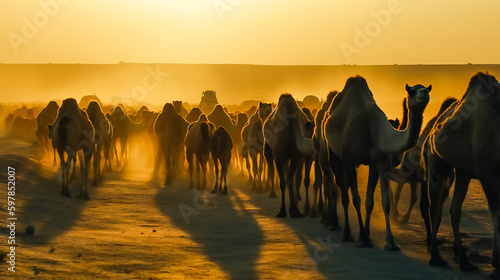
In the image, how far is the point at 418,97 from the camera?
9547 mm

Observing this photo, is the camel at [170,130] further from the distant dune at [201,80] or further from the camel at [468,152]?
the distant dune at [201,80]

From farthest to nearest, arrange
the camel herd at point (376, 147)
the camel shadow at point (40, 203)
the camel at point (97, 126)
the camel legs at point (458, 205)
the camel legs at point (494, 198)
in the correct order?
the camel at point (97, 126) → the camel shadow at point (40, 203) → the camel legs at point (458, 205) → the camel herd at point (376, 147) → the camel legs at point (494, 198)

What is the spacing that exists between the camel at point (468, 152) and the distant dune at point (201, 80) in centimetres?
12767

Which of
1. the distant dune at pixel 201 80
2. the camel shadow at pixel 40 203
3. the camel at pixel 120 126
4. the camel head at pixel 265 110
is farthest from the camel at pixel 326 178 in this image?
the distant dune at pixel 201 80

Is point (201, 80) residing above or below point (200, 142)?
above

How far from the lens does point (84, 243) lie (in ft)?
37.9

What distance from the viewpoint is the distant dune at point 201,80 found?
497ft

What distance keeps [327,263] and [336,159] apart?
8.76 feet

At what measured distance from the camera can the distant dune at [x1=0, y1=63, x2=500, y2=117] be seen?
15162 cm

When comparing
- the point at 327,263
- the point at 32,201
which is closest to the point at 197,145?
the point at 32,201

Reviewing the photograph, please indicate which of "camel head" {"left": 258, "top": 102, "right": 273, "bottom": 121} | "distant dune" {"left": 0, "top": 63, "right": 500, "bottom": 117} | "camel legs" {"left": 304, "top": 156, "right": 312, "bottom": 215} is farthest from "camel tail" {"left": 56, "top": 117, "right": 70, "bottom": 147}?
"distant dune" {"left": 0, "top": 63, "right": 500, "bottom": 117}

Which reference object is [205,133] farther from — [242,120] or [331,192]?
[331,192]

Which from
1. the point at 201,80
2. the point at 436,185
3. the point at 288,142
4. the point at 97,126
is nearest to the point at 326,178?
the point at 288,142

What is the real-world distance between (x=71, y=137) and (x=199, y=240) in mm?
6868
